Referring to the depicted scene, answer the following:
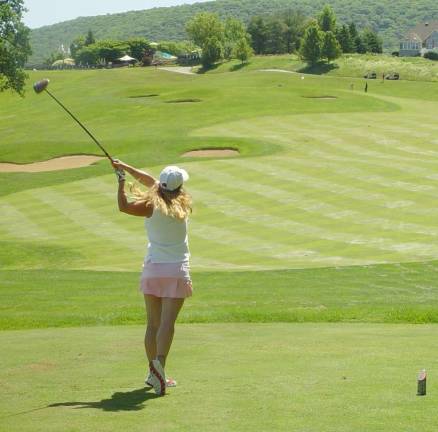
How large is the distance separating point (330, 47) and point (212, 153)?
265 ft

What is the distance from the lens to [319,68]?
12462 cm

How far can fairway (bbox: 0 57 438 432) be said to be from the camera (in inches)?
309

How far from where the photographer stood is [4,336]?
12609 millimetres

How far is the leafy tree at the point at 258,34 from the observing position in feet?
582

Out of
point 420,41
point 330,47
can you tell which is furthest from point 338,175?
point 420,41

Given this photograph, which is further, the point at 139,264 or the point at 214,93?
the point at 214,93

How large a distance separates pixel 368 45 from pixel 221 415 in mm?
154425

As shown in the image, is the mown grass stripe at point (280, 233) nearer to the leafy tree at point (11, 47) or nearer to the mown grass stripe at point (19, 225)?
the mown grass stripe at point (19, 225)

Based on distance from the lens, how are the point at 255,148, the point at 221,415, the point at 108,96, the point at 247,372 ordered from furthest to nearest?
1. the point at 108,96
2. the point at 255,148
3. the point at 247,372
4. the point at 221,415

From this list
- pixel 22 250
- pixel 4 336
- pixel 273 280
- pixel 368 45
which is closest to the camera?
pixel 4 336

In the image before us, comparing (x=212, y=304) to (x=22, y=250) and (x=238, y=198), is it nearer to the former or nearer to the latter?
(x=22, y=250)

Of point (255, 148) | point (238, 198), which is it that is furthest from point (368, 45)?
point (238, 198)

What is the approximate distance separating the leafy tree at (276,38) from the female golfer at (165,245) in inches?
6858

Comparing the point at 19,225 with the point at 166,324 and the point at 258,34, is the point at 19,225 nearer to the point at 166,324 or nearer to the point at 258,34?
the point at 166,324
